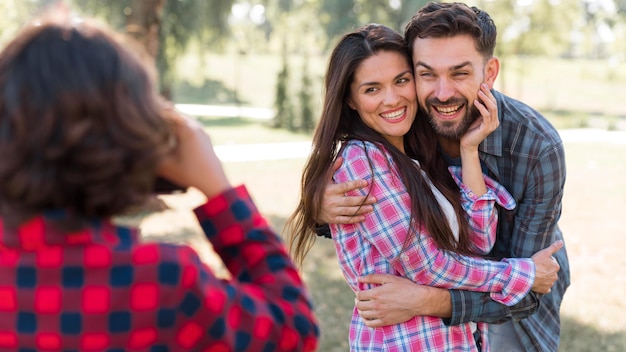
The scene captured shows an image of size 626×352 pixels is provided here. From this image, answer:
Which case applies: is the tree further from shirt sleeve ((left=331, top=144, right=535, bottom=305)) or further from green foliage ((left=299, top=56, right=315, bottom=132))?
shirt sleeve ((left=331, top=144, right=535, bottom=305))

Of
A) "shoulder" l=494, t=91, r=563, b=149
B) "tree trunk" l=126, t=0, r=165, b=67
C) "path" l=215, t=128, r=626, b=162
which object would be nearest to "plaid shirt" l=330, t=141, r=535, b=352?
"shoulder" l=494, t=91, r=563, b=149

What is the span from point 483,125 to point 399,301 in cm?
68

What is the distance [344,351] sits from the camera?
189 inches

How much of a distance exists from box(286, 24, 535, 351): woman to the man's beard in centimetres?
4

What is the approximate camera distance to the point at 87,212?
1139 mm

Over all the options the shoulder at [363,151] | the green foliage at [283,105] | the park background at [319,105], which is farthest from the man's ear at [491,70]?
the green foliage at [283,105]

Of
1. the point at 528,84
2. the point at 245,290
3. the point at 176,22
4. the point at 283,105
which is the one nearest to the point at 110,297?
the point at 245,290

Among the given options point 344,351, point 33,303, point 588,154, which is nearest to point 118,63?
point 33,303

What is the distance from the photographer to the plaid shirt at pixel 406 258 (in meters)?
2.19

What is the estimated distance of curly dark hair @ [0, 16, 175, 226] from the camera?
1.10 m

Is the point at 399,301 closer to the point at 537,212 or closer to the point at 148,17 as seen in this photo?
the point at 537,212

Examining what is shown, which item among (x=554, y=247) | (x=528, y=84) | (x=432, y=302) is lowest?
(x=528, y=84)

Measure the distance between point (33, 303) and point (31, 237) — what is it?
0.11 m

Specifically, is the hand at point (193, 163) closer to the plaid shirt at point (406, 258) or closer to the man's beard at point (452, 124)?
the plaid shirt at point (406, 258)
